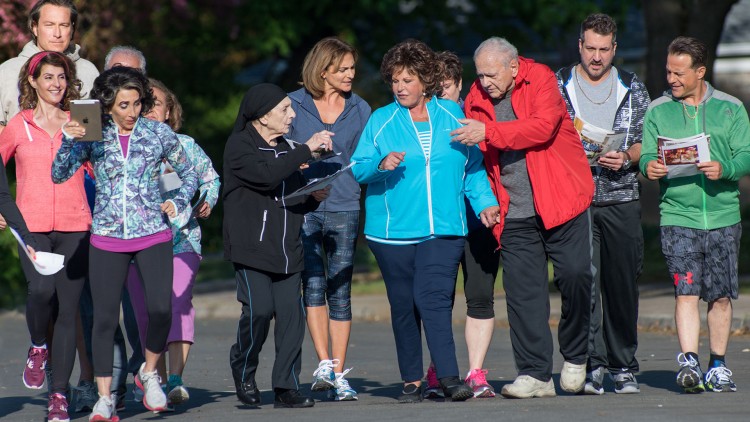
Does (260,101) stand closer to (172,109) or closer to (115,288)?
(172,109)

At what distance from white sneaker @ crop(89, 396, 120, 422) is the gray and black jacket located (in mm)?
3136

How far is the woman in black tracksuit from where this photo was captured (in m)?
7.91

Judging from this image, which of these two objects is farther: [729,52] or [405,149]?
[729,52]

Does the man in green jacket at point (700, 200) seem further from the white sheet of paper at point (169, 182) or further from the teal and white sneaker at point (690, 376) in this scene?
the white sheet of paper at point (169, 182)

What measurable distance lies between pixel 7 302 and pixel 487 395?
10279mm

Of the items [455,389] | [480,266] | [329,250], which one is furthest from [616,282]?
[329,250]

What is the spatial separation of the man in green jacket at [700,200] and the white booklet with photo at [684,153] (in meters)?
0.08

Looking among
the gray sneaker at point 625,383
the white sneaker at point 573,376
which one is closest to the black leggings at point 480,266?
the white sneaker at point 573,376

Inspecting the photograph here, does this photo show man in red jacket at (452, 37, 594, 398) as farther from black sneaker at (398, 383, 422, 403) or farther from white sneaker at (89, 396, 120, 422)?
white sneaker at (89, 396, 120, 422)

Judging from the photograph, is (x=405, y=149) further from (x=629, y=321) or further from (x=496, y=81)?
(x=629, y=321)

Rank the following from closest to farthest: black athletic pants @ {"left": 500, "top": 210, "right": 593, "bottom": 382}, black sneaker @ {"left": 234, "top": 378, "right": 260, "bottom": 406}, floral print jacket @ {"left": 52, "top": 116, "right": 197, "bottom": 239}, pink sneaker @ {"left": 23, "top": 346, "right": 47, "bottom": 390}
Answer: floral print jacket @ {"left": 52, "top": 116, "right": 197, "bottom": 239} → pink sneaker @ {"left": 23, "top": 346, "right": 47, "bottom": 390} → black athletic pants @ {"left": 500, "top": 210, "right": 593, "bottom": 382} → black sneaker @ {"left": 234, "top": 378, "right": 260, "bottom": 406}

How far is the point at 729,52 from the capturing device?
26219 millimetres

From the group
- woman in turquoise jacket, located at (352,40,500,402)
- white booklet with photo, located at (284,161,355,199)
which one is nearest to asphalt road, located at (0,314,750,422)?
woman in turquoise jacket, located at (352,40,500,402)

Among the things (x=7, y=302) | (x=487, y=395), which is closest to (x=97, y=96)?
(x=487, y=395)
